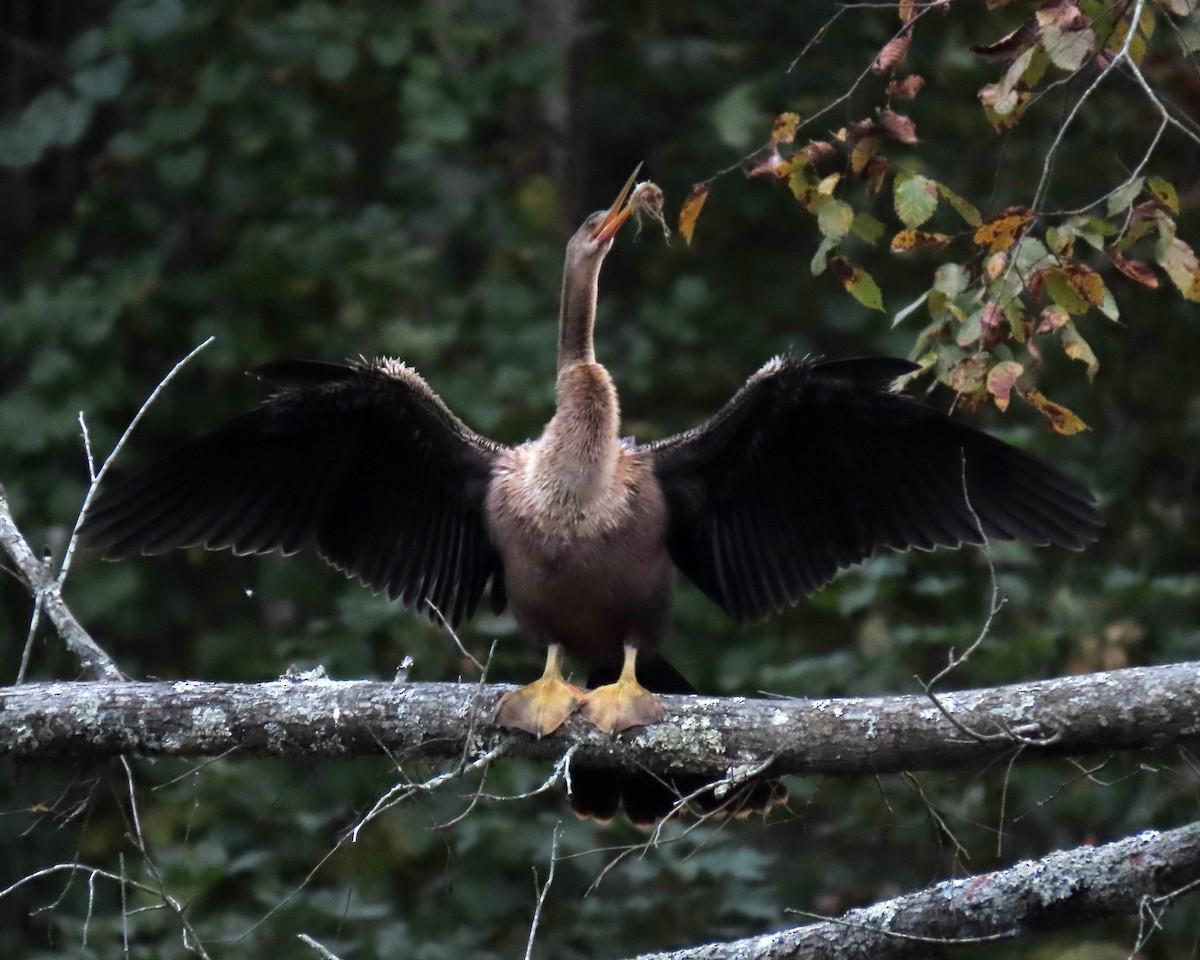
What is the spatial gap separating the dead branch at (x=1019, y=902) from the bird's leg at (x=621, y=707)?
2.12ft

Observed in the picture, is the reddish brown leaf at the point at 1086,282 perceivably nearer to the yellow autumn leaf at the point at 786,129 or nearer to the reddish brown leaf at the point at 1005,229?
the reddish brown leaf at the point at 1005,229

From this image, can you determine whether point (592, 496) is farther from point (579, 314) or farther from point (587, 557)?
point (579, 314)

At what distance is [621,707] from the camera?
11.9ft

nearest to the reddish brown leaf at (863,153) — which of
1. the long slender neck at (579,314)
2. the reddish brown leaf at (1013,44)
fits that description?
the reddish brown leaf at (1013,44)

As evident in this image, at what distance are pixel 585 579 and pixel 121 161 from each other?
13.3 ft

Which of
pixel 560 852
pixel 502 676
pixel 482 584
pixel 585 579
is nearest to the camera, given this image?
pixel 585 579

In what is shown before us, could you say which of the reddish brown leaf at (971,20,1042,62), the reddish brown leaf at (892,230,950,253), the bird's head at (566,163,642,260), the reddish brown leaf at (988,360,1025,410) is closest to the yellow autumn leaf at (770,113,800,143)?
the reddish brown leaf at (892,230,950,253)

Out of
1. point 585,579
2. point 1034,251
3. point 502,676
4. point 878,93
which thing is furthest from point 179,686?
point 878,93

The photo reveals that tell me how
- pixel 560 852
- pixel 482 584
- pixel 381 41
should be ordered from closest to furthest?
pixel 482 584 < pixel 560 852 < pixel 381 41

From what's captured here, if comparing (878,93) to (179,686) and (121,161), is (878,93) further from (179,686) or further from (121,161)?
(179,686)

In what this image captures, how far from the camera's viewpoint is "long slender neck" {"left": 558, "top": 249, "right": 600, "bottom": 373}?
4551mm

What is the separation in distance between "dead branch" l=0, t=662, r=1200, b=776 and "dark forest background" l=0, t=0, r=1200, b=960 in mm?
1625

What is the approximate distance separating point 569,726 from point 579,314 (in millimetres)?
1342

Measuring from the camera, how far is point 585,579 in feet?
13.7
